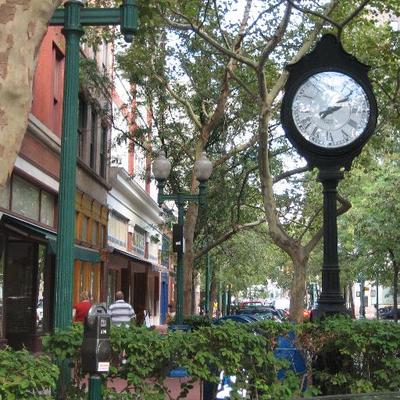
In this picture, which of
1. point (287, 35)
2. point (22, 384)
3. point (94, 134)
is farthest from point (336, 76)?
point (94, 134)

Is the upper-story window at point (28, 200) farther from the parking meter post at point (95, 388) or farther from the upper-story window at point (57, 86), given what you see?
the parking meter post at point (95, 388)

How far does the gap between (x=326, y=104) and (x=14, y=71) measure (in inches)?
156

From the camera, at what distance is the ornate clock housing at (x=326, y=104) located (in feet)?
22.8

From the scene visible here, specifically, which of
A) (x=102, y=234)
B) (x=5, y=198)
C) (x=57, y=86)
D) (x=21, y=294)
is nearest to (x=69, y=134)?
(x=5, y=198)

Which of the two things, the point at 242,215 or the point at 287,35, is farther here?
the point at 242,215

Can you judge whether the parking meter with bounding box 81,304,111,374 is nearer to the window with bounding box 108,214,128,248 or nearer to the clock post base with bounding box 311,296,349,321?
the clock post base with bounding box 311,296,349,321

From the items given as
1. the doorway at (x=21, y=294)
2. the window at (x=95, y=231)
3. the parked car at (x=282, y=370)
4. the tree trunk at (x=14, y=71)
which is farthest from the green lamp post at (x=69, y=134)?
the window at (x=95, y=231)

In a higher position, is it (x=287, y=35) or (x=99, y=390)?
(x=287, y=35)

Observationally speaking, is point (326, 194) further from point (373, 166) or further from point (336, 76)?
point (373, 166)

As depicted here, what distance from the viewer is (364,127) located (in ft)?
23.1

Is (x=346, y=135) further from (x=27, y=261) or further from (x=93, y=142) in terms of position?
(x=93, y=142)

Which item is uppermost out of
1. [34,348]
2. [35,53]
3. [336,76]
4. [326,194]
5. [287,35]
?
[287,35]

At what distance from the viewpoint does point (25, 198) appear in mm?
16797

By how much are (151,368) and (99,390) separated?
1.78 ft
